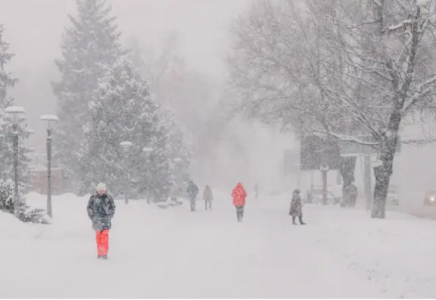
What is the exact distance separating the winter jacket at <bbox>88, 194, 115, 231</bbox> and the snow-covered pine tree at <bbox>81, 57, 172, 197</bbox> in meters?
21.9

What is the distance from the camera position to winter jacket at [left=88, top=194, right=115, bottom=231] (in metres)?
12.1

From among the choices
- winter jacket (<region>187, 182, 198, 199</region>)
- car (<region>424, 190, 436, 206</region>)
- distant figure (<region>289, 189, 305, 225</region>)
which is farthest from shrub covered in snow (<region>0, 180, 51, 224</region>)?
car (<region>424, 190, 436, 206</region>)

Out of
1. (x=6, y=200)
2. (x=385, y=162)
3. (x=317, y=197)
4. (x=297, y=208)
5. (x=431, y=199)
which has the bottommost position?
(x=317, y=197)

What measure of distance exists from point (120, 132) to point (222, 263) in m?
25.2

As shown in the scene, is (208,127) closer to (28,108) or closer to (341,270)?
(28,108)

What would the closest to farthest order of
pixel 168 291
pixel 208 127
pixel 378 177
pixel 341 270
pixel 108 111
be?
pixel 168 291 → pixel 341 270 → pixel 378 177 → pixel 108 111 → pixel 208 127

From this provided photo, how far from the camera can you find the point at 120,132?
118ft

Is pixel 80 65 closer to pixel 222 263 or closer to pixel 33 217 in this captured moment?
pixel 33 217

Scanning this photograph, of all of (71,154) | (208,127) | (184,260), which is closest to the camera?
(184,260)

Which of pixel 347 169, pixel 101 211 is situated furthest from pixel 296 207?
pixel 101 211

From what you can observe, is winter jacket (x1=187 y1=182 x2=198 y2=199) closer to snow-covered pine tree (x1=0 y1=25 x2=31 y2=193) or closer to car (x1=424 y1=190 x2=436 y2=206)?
snow-covered pine tree (x1=0 y1=25 x2=31 y2=193)

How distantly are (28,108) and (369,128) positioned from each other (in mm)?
83466

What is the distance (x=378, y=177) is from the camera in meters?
18.3

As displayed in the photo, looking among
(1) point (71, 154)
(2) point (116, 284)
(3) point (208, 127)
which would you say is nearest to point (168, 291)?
(2) point (116, 284)
